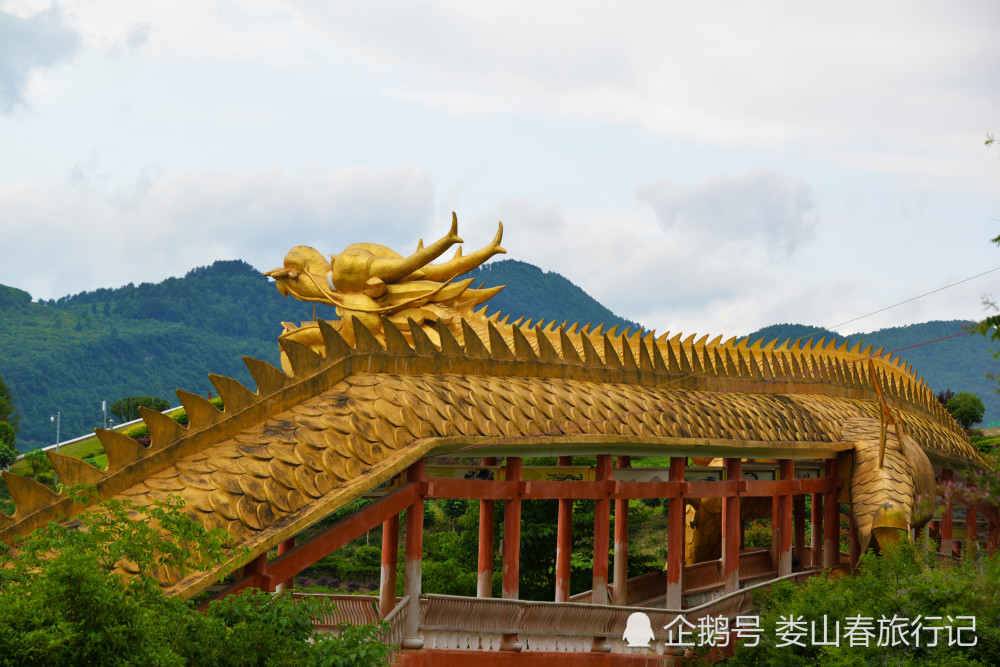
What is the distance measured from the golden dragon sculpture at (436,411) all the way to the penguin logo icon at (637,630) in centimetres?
203

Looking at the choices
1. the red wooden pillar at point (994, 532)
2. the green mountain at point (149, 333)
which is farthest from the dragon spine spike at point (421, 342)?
the green mountain at point (149, 333)

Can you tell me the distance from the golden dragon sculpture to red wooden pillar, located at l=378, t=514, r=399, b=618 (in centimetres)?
150

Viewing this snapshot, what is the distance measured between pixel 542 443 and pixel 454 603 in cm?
198

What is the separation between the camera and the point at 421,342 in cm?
1219

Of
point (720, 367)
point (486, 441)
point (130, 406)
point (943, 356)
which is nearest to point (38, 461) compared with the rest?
point (130, 406)

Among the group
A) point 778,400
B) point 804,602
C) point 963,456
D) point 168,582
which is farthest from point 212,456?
point 963,456

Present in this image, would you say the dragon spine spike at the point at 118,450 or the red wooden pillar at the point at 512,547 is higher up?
the dragon spine spike at the point at 118,450

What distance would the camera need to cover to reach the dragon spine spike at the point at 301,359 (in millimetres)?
11078

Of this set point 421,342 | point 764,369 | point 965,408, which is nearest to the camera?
point 421,342

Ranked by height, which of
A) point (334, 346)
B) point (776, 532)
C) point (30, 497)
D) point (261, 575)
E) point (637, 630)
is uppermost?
point (334, 346)

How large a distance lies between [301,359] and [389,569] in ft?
9.71

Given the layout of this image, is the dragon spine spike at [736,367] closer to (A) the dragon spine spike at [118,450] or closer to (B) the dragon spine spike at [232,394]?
(B) the dragon spine spike at [232,394]

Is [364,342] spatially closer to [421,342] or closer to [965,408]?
[421,342]

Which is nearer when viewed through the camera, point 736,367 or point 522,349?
point 522,349
